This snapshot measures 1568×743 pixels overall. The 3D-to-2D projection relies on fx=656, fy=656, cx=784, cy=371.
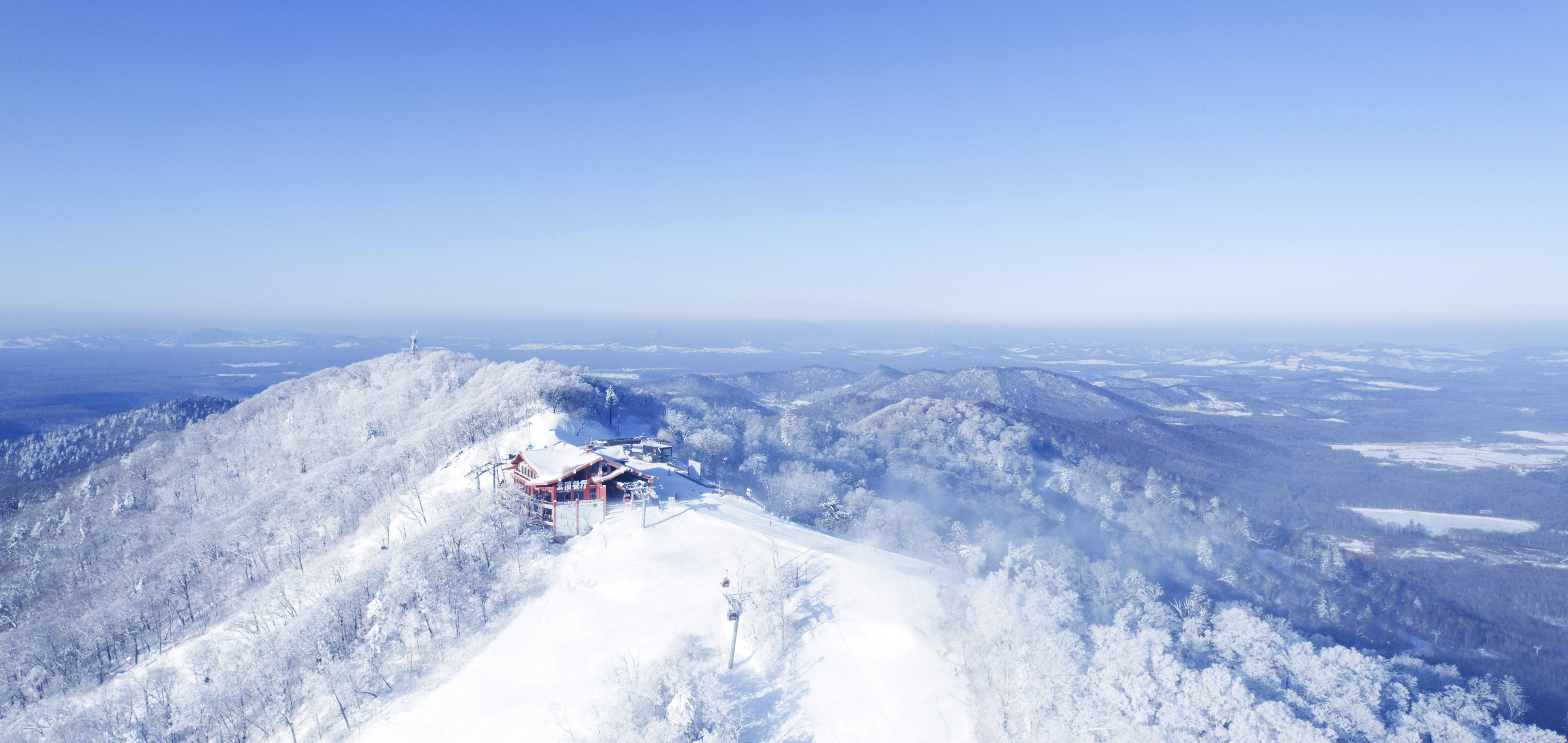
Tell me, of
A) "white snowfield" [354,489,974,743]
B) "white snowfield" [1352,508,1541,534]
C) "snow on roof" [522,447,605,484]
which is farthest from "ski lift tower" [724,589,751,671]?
"white snowfield" [1352,508,1541,534]

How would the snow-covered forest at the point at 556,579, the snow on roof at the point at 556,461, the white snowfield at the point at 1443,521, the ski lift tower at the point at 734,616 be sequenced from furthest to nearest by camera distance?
1. the white snowfield at the point at 1443,521
2. the snow on roof at the point at 556,461
3. the ski lift tower at the point at 734,616
4. the snow-covered forest at the point at 556,579

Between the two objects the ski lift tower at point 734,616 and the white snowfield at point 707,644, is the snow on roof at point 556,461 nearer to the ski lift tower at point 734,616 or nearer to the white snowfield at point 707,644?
the white snowfield at point 707,644

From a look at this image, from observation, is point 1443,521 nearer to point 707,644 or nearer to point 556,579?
point 707,644

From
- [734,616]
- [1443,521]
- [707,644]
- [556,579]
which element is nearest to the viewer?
[707,644]

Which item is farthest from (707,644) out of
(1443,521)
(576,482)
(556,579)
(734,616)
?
(1443,521)

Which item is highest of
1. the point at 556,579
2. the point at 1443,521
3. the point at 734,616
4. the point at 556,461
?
the point at 556,461

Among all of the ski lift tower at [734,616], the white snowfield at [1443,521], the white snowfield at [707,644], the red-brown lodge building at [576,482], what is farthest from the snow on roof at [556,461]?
the white snowfield at [1443,521]

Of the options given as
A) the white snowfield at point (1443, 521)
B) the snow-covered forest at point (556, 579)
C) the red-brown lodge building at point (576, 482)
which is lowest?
the white snowfield at point (1443, 521)
